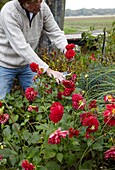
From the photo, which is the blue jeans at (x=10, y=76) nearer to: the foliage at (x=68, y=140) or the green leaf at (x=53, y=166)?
the foliage at (x=68, y=140)

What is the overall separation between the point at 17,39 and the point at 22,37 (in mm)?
42

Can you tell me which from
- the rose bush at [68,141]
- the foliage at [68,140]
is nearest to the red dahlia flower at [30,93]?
the foliage at [68,140]

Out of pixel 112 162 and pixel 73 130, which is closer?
pixel 73 130

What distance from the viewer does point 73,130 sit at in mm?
2164

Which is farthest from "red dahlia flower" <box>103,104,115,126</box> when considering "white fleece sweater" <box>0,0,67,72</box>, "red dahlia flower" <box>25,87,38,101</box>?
"white fleece sweater" <box>0,0,67,72</box>

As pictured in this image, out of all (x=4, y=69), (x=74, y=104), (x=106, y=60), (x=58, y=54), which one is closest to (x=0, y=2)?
(x=58, y=54)

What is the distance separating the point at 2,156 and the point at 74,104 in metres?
0.49

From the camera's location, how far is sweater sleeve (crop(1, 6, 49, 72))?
323cm

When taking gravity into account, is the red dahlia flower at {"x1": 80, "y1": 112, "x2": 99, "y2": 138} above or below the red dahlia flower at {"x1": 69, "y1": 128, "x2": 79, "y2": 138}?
above

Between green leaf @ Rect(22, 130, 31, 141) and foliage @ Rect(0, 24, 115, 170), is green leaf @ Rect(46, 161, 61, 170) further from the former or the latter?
green leaf @ Rect(22, 130, 31, 141)

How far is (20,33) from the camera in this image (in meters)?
3.26

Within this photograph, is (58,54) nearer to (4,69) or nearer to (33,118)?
(4,69)

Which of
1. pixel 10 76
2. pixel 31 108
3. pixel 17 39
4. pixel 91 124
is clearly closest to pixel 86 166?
pixel 91 124

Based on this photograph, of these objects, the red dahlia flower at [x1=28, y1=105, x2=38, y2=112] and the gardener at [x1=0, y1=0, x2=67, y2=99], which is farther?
the gardener at [x1=0, y1=0, x2=67, y2=99]
